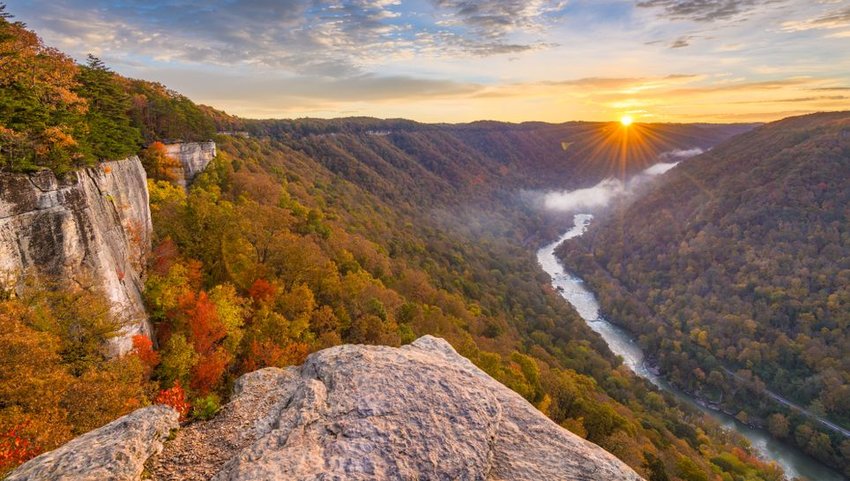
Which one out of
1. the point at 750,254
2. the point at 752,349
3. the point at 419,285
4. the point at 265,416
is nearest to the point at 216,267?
the point at 265,416

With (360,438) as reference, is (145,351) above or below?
below

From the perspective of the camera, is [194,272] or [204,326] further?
[194,272]

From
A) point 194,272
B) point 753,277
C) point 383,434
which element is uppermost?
point 383,434

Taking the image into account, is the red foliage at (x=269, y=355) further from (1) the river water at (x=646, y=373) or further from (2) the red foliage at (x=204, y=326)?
(1) the river water at (x=646, y=373)

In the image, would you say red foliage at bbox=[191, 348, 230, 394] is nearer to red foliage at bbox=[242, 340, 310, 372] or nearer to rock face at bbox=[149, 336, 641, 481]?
red foliage at bbox=[242, 340, 310, 372]

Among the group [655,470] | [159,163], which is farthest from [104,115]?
[655,470]

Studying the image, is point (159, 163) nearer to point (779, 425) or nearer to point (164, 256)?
point (164, 256)

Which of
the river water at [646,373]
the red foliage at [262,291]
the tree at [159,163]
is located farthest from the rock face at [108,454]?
the river water at [646,373]

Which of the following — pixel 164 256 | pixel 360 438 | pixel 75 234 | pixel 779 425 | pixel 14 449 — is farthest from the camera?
pixel 779 425
